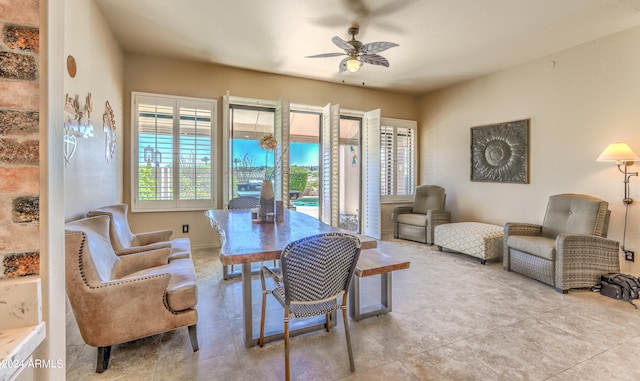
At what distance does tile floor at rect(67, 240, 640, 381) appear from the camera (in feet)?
5.61

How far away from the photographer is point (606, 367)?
176 cm

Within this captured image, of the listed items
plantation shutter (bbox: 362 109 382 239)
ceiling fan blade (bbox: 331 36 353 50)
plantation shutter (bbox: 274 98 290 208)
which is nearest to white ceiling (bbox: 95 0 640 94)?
ceiling fan blade (bbox: 331 36 353 50)

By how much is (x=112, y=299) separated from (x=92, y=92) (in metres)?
2.17

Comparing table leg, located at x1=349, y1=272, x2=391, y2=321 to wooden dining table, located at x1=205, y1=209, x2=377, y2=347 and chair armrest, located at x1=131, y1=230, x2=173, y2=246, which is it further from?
chair armrest, located at x1=131, y1=230, x2=173, y2=246

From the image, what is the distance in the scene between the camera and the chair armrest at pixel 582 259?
2.88m

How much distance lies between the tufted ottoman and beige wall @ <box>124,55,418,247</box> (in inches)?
116

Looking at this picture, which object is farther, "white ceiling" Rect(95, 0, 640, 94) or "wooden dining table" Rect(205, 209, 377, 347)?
"white ceiling" Rect(95, 0, 640, 94)

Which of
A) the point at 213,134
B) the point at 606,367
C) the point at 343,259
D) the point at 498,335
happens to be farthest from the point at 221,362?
the point at 213,134

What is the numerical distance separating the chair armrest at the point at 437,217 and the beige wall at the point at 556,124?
0.55 metres

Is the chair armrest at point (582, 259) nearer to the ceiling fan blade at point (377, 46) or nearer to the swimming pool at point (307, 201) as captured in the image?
the ceiling fan blade at point (377, 46)

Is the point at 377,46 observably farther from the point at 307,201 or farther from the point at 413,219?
the point at 307,201

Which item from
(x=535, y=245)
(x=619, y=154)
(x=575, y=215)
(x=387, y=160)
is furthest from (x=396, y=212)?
(x=619, y=154)

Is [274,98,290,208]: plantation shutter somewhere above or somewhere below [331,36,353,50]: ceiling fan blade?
below

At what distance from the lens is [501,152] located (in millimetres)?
4609
